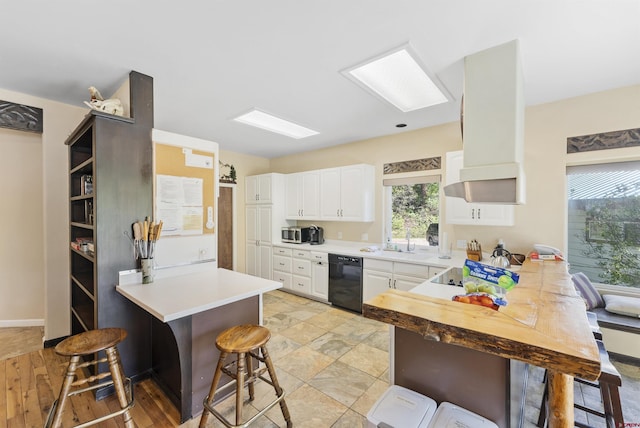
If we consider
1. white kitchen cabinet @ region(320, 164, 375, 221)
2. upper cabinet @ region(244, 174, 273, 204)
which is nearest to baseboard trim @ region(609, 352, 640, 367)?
white kitchen cabinet @ region(320, 164, 375, 221)

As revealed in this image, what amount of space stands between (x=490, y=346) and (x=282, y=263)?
4027 millimetres

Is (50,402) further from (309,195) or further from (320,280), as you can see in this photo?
(309,195)

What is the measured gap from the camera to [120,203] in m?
2.16

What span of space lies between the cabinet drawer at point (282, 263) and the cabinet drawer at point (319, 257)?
0.56m

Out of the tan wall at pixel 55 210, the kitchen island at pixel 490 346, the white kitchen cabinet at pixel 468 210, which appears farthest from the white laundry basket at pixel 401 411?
the tan wall at pixel 55 210

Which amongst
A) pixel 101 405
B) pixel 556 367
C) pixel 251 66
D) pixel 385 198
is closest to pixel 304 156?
pixel 385 198

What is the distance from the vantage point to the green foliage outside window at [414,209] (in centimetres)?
385

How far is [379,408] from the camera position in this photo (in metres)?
1.23

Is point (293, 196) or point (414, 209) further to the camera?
point (293, 196)

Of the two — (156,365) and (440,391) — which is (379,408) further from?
(156,365)

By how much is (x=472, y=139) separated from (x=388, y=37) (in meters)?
0.93

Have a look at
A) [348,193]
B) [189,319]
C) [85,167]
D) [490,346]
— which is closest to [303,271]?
[348,193]

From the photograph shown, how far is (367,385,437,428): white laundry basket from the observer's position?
1.15 m

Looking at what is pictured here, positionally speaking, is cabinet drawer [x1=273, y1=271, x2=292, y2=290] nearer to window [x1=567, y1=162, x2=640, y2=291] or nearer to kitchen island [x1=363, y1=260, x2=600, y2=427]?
kitchen island [x1=363, y1=260, x2=600, y2=427]
